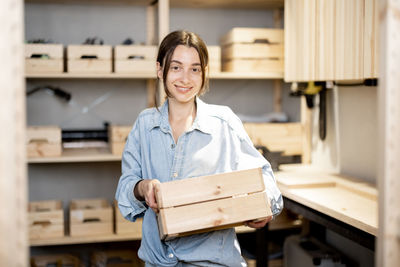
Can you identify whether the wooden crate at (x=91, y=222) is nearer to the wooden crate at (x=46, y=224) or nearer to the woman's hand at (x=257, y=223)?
the wooden crate at (x=46, y=224)

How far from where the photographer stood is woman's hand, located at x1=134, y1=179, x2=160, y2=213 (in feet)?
4.57

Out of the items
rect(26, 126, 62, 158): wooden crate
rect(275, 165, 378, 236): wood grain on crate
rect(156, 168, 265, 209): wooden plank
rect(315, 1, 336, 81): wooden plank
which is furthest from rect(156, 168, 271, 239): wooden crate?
rect(26, 126, 62, 158): wooden crate

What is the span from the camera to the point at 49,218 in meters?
2.76

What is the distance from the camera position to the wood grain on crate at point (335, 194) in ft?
5.83

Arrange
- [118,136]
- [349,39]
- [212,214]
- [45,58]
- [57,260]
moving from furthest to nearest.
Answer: [57,260] → [118,136] → [45,58] → [349,39] → [212,214]

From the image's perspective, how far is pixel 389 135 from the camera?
2.96 ft

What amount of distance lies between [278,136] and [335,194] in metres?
0.77

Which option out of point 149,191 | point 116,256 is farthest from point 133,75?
point 149,191

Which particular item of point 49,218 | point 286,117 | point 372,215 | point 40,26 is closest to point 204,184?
point 372,215

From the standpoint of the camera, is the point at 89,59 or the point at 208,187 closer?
the point at 208,187

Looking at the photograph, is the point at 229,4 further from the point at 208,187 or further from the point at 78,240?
the point at 208,187

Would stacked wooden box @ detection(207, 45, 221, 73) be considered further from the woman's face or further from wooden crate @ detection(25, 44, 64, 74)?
the woman's face

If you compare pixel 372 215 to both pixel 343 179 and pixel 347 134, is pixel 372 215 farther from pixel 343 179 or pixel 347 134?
pixel 347 134

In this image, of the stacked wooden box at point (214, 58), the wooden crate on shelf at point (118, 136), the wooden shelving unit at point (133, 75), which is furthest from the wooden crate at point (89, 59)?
the stacked wooden box at point (214, 58)
